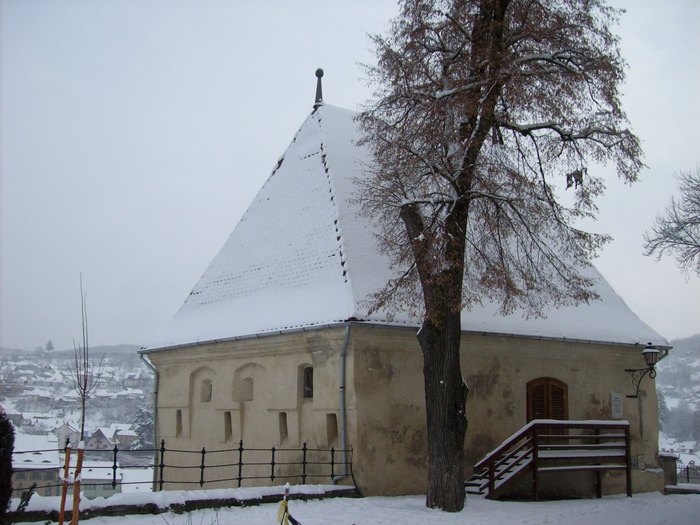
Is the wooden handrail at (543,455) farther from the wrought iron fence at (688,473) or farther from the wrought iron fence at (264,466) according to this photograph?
the wrought iron fence at (688,473)

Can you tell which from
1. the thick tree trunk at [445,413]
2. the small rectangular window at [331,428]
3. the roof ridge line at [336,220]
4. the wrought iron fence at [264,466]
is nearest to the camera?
the thick tree trunk at [445,413]

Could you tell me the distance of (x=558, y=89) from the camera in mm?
13594

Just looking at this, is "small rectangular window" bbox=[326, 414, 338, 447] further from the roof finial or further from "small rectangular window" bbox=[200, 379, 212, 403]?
the roof finial

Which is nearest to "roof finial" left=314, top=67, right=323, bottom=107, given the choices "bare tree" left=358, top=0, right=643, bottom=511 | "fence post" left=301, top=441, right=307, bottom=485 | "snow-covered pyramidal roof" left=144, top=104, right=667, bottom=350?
"snow-covered pyramidal roof" left=144, top=104, right=667, bottom=350

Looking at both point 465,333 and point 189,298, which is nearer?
point 465,333

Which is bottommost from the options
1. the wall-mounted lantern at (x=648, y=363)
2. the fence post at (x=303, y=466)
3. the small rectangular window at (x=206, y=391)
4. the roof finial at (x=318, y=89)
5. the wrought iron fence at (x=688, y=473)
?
the wrought iron fence at (x=688, y=473)

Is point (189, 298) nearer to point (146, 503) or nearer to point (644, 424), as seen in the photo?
point (146, 503)

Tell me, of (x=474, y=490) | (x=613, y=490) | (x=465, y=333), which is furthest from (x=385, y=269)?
(x=613, y=490)

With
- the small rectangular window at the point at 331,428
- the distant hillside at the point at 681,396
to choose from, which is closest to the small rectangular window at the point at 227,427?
the small rectangular window at the point at 331,428

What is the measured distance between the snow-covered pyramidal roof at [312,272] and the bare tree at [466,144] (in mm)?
1927

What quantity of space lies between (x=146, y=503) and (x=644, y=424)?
48.3 ft

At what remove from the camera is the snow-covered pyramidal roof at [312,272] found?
51.9 feet

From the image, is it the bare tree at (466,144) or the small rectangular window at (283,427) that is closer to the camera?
the bare tree at (466,144)

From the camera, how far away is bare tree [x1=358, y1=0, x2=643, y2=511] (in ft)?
42.4
